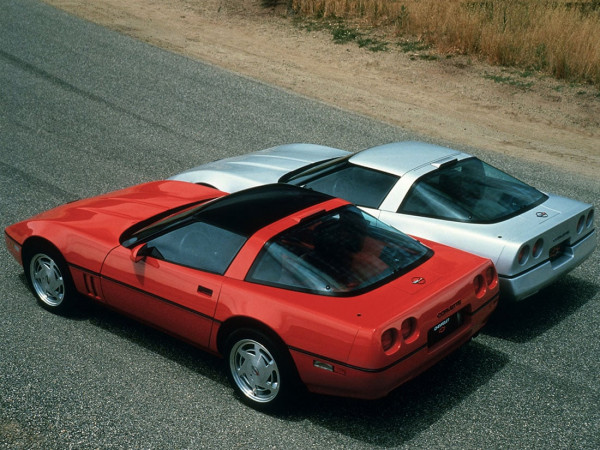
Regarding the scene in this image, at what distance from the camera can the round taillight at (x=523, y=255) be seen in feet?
20.0

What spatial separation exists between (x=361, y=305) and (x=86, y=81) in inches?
415

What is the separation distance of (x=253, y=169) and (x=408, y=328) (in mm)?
3600

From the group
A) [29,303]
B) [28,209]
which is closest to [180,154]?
[28,209]

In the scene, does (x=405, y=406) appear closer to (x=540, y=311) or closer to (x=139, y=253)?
(x=540, y=311)

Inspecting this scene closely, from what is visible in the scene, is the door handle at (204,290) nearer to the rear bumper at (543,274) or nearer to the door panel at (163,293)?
the door panel at (163,293)

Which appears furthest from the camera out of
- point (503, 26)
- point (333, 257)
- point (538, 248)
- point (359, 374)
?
point (503, 26)

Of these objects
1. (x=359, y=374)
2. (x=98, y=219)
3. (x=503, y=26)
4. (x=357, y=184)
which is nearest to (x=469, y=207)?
(x=357, y=184)

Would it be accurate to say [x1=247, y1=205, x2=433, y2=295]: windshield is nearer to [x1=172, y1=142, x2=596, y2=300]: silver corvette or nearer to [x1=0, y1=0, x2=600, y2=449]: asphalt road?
[x1=172, y1=142, x2=596, y2=300]: silver corvette

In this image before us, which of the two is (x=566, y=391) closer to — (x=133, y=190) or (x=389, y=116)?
(x=133, y=190)

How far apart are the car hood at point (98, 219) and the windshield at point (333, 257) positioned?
1.49m

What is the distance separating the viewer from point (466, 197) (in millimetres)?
6578

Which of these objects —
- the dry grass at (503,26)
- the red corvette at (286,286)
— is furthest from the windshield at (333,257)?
the dry grass at (503,26)

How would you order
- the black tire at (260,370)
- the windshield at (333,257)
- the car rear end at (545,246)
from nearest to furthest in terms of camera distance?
the black tire at (260,370)
the windshield at (333,257)
the car rear end at (545,246)

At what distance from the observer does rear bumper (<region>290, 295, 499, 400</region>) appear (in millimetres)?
4742
